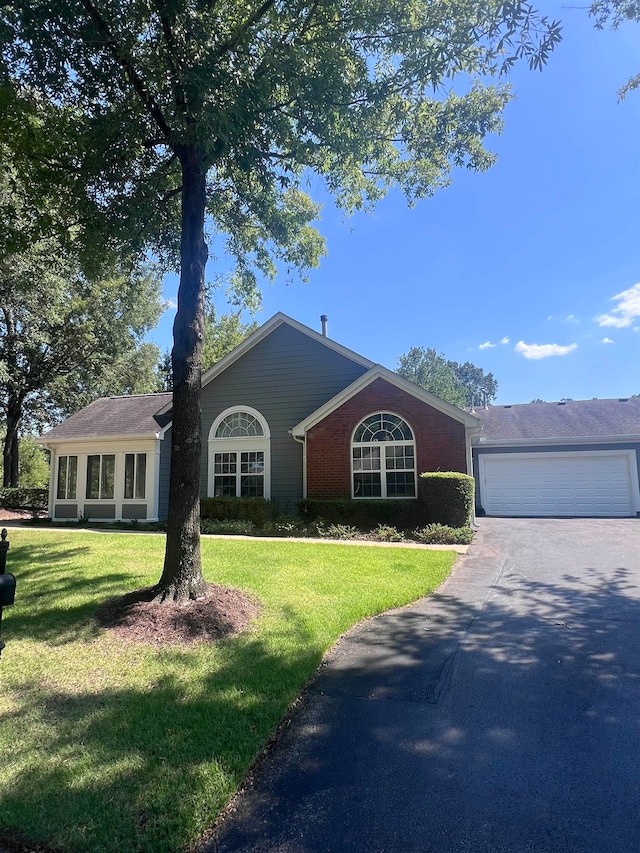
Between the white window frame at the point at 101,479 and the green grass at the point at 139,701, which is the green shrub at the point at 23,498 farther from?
the green grass at the point at 139,701

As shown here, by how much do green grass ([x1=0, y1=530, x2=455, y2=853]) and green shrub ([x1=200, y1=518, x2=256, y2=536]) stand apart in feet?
19.2

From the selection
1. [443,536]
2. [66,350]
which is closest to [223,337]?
[66,350]

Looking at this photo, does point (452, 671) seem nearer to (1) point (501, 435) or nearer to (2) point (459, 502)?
(2) point (459, 502)

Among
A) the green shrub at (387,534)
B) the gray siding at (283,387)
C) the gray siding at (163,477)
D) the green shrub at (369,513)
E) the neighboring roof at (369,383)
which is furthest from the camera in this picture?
the gray siding at (163,477)

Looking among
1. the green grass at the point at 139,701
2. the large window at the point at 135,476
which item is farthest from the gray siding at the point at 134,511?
the green grass at the point at 139,701

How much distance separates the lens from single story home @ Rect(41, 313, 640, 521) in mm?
14070

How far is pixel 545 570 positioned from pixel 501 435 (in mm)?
11246

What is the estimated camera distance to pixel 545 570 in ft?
27.5

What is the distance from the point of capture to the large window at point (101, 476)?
17.4m

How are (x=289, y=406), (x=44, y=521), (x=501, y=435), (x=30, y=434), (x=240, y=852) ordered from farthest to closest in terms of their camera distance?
(x=30, y=434)
(x=501, y=435)
(x=44, y=521)
(x=289, y=406)
(x=240, y=852)

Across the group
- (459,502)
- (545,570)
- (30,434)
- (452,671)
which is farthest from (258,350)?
(30,434)

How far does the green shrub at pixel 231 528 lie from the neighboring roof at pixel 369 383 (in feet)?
10.5

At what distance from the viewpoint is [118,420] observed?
60.3 feet

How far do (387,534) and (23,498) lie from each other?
18358mm
